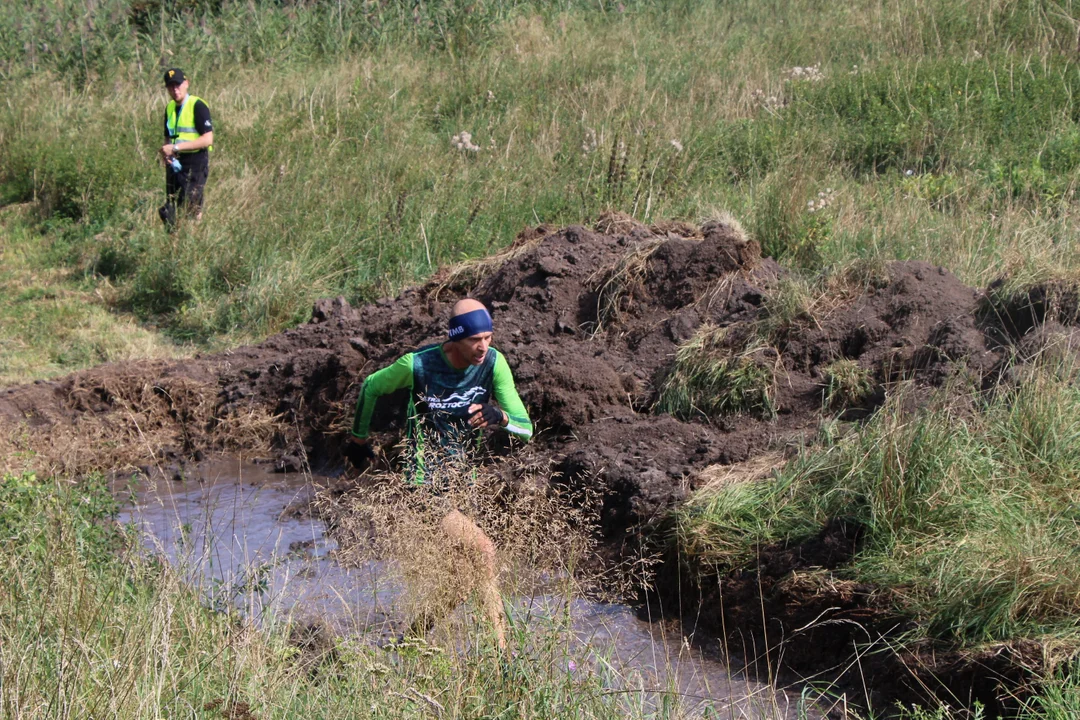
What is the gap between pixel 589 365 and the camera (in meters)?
7.77

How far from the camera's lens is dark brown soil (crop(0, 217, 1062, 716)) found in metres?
6.76

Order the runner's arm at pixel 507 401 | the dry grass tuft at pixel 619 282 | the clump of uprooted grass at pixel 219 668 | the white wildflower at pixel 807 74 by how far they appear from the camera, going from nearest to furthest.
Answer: the clump of uprooted grass at pixel 219 668, the runner's arm at pixel 507 401, the dry grass tuft at pixel 619 282, the white wildflower at pixel 807 74

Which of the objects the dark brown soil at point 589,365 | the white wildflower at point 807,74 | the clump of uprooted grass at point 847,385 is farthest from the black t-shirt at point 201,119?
the clump of uprooted grass at point 847,385

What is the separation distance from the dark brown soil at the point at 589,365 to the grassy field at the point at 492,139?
961 mm

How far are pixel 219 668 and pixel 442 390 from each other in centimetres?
233

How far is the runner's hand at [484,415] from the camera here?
233 inches

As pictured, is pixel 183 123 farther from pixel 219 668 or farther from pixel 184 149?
pixel 219 668

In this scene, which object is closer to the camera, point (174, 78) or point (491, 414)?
point (491, 414)

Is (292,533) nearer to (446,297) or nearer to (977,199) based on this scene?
(446,297)

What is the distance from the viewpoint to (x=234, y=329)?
10422 millimetres

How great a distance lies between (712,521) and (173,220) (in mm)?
7897

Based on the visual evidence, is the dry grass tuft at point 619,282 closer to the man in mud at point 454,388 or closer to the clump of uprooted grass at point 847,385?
the clump of uprooted grass at point 847,385

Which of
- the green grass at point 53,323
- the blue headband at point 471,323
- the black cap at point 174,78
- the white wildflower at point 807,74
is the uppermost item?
the black cap at point 174,78

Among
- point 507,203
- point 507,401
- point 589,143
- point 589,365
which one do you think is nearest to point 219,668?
point 507,401
